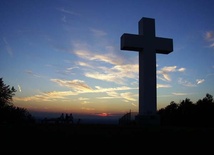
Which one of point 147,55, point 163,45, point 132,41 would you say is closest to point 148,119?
point 147,55

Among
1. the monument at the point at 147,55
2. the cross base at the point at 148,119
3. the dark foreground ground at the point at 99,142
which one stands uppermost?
the monument at the point at 147,55

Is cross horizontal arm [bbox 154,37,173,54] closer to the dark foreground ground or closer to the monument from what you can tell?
the monument

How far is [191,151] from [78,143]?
2582 mm

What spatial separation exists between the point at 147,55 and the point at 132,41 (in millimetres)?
1331

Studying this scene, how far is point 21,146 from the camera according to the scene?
5.75m

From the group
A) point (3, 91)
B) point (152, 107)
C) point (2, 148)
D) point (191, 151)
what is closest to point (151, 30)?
point (152, 107)

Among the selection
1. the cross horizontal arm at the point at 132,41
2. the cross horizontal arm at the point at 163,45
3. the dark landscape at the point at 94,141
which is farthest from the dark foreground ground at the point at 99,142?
the cross horizontal arm at the point at 163,45

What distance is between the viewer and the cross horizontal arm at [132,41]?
1727cm

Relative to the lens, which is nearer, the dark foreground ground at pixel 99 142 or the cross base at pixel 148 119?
the dark foreground ground at pixel 99 142

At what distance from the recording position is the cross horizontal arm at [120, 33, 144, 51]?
17.3m

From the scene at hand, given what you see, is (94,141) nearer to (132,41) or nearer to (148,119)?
(148,119)

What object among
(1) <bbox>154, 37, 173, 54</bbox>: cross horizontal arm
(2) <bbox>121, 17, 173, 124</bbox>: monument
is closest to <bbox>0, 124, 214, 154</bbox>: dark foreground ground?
(2) <bbox>121, 17, 173, 124</bbox>: monument

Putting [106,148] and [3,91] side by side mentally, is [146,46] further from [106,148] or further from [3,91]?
[3,91]

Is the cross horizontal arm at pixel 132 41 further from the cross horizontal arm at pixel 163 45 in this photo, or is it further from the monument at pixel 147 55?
the cross horizontal arm at pixel 163 45
